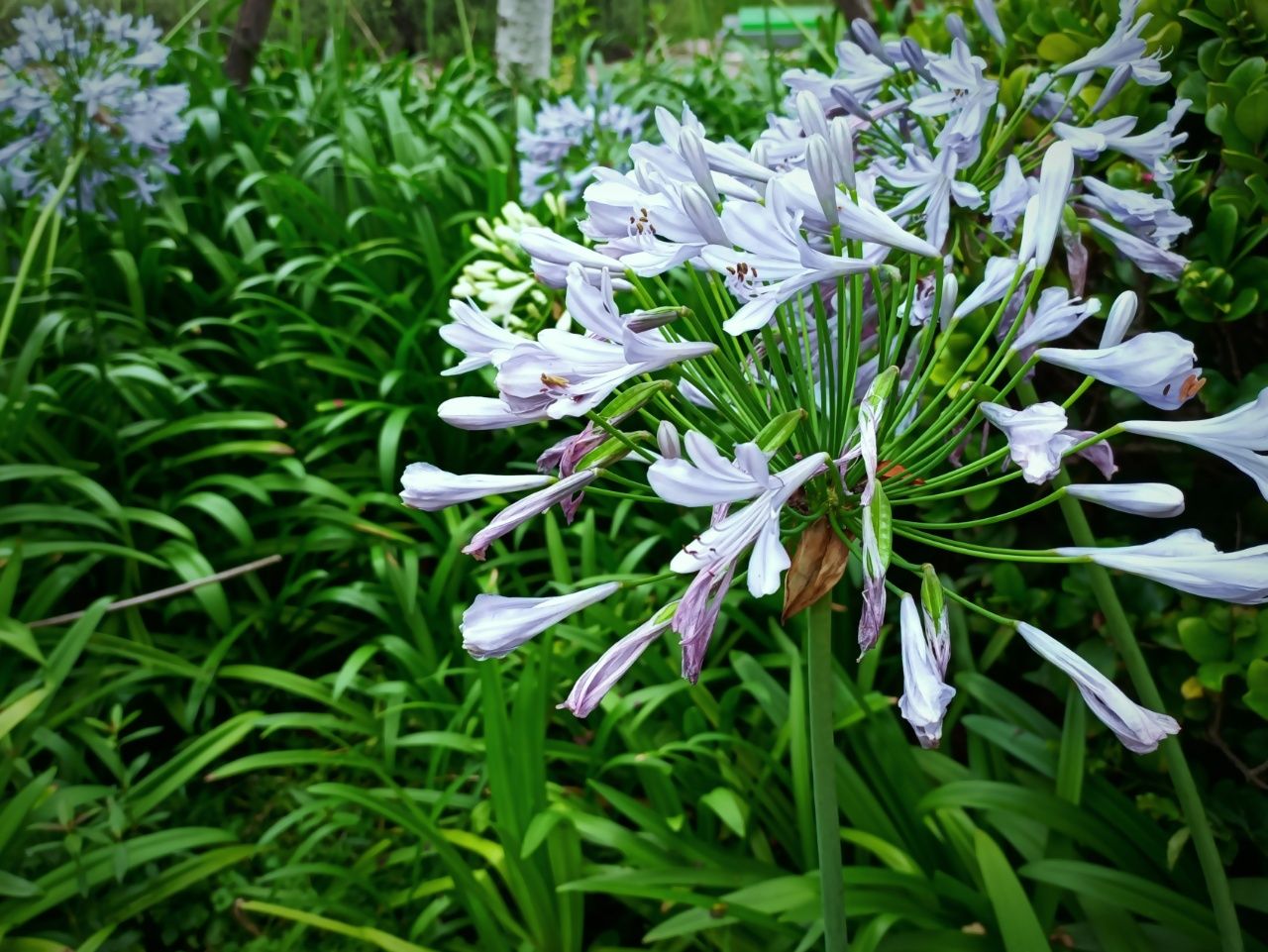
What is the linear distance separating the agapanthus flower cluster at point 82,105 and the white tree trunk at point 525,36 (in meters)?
2.01

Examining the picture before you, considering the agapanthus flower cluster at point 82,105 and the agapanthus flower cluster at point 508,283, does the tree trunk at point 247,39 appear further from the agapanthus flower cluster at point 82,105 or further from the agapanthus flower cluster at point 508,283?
the agapanthus flower cluster at point 508,283

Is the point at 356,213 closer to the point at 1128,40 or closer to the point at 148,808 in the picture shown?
the point at 148,808

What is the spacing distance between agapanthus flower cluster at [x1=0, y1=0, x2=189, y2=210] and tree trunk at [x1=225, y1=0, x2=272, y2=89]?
1.18 metres

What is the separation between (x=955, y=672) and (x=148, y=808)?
1.62 metres

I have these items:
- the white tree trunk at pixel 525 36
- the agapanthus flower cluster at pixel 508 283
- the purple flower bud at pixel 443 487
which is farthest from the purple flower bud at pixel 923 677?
the white tree trunk at pixel 525 36

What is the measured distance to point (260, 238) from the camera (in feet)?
11.5

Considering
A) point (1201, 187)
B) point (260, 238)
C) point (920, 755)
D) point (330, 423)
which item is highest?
point (1201, 187)

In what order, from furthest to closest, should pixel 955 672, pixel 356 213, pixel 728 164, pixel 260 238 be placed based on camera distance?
1. pixel 260 238
2. pixel 356 213
3. pixel 955 672
4. pixel 728 164

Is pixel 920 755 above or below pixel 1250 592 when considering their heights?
below

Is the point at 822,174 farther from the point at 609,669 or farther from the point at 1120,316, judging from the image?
the point at 609,669

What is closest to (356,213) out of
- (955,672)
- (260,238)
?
(260,238)

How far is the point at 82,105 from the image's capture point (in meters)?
2.53

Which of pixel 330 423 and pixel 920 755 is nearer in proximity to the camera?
pixel 920 755

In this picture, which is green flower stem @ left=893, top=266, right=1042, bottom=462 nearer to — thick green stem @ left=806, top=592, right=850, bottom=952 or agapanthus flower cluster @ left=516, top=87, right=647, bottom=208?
thick green stem @ left=806, top=592, right=850, bottom=952
